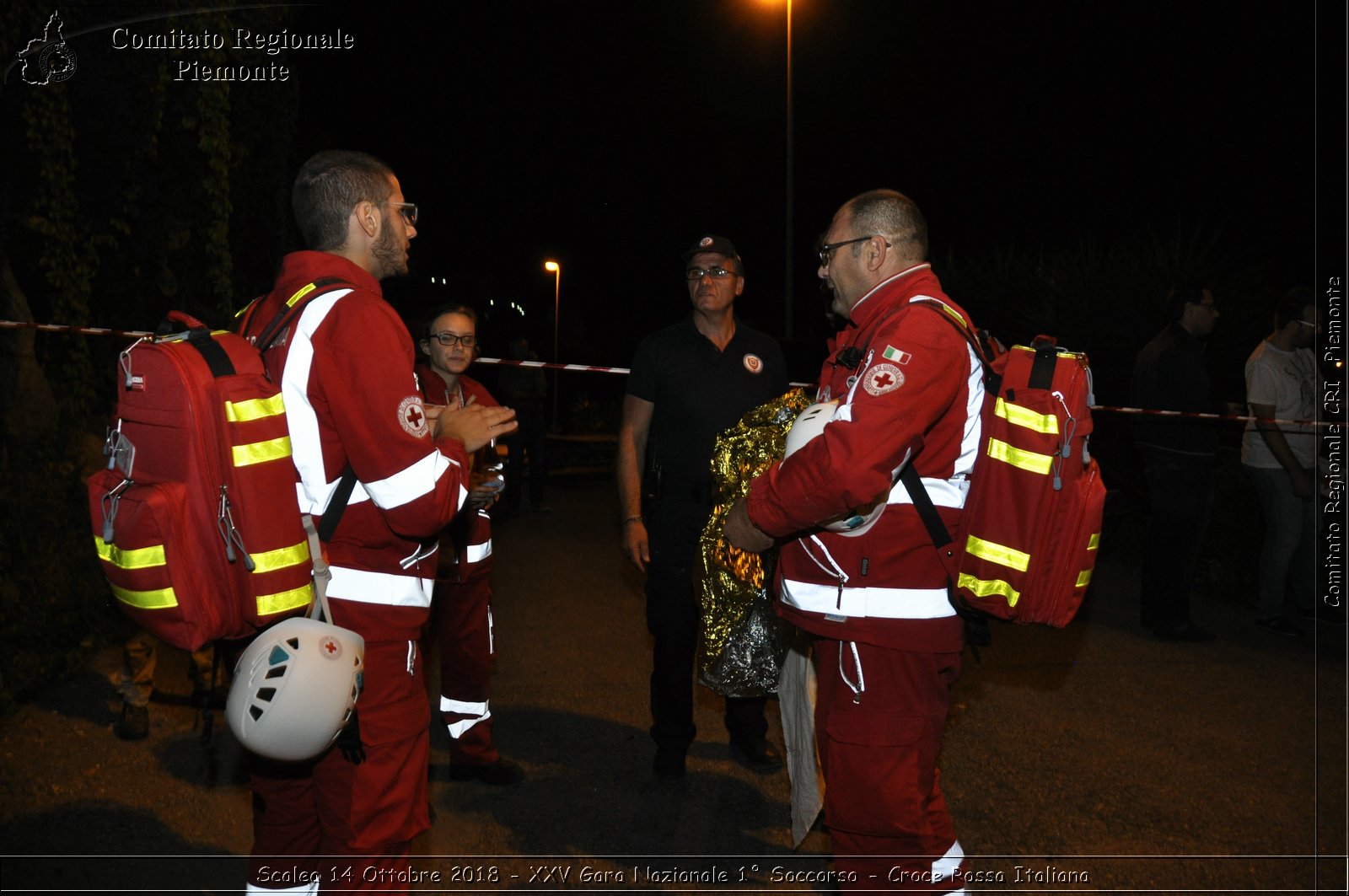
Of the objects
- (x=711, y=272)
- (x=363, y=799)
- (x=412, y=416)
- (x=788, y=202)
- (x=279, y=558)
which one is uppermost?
(x=788, y=202)

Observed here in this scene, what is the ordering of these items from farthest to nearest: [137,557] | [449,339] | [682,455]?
[449,339]
[682,455]
[137,557]

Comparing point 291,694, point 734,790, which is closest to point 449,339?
point 734,790

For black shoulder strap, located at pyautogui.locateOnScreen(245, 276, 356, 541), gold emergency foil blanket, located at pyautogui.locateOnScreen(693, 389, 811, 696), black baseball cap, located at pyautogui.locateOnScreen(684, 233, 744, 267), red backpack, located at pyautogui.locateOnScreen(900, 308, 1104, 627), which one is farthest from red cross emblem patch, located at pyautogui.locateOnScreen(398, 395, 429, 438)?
black baseball cap, located at pyautogui.locateOnScreen(684, 233, 744, 267)

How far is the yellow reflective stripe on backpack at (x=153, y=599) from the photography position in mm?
2305

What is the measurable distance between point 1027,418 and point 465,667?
2.98m

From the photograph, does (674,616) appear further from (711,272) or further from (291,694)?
(291,694)

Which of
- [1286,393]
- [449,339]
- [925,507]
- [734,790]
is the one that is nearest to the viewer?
[925,507]

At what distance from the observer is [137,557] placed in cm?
229

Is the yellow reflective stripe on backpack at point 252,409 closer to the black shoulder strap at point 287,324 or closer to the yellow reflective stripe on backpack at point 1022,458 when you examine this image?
the black shoulder strap at point 287,324

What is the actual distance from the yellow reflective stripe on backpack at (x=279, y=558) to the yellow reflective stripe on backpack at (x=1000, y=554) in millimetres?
1779

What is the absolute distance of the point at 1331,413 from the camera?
779 cm

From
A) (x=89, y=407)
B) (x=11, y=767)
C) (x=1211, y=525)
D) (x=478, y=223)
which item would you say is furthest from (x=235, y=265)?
(x=478, y=223)

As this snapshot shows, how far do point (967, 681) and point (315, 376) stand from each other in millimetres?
4797

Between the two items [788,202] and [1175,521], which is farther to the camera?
[788,202]
